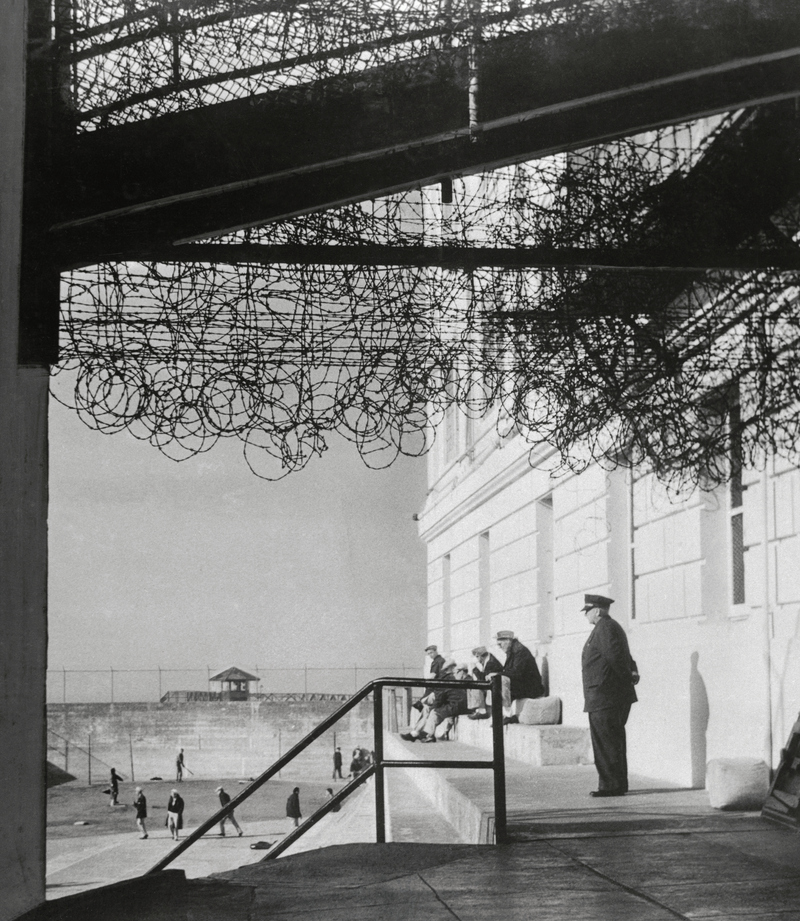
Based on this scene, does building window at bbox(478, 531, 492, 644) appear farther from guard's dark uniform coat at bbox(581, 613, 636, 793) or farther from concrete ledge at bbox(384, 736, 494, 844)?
guard's dark uniform coat at bbox(581, 613, 636, 793)

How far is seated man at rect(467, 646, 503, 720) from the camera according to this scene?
1457 cm

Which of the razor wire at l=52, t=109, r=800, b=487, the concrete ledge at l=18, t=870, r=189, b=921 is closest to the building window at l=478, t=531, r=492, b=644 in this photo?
the razor wire at l=52, t=109, r=800, b=487

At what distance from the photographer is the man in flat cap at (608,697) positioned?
9.34 meters

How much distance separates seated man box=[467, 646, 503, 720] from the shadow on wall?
3715 millimetres

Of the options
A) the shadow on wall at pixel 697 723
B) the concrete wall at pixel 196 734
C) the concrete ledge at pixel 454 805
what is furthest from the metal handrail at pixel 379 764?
the concrete wall at pixel 196 734

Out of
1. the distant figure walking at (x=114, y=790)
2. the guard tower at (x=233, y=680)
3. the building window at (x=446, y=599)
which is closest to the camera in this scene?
A: the building window at (x=446, y=599)

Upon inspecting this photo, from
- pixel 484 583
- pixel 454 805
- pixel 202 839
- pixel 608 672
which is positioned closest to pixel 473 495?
pixel 484 583

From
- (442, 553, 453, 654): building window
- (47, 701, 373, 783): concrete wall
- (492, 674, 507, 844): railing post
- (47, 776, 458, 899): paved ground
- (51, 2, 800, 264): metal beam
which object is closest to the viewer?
(51, 2, 800, 264): metal beam

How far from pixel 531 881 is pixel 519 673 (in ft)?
25.3

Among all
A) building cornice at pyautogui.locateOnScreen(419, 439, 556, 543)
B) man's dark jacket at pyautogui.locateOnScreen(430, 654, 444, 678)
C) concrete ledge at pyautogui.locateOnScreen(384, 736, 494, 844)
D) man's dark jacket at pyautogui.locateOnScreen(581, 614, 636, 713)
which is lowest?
concrete ledge at pyautogui.locateOnScreen(384, 736, 494, 844)

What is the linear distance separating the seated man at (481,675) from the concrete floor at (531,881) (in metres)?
6.13

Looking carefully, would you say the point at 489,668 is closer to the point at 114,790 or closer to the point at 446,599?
the point at 446,599

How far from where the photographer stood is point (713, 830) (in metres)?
7.48

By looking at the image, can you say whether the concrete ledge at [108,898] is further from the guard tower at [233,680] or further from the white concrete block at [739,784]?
the guard tower at [233,680]
